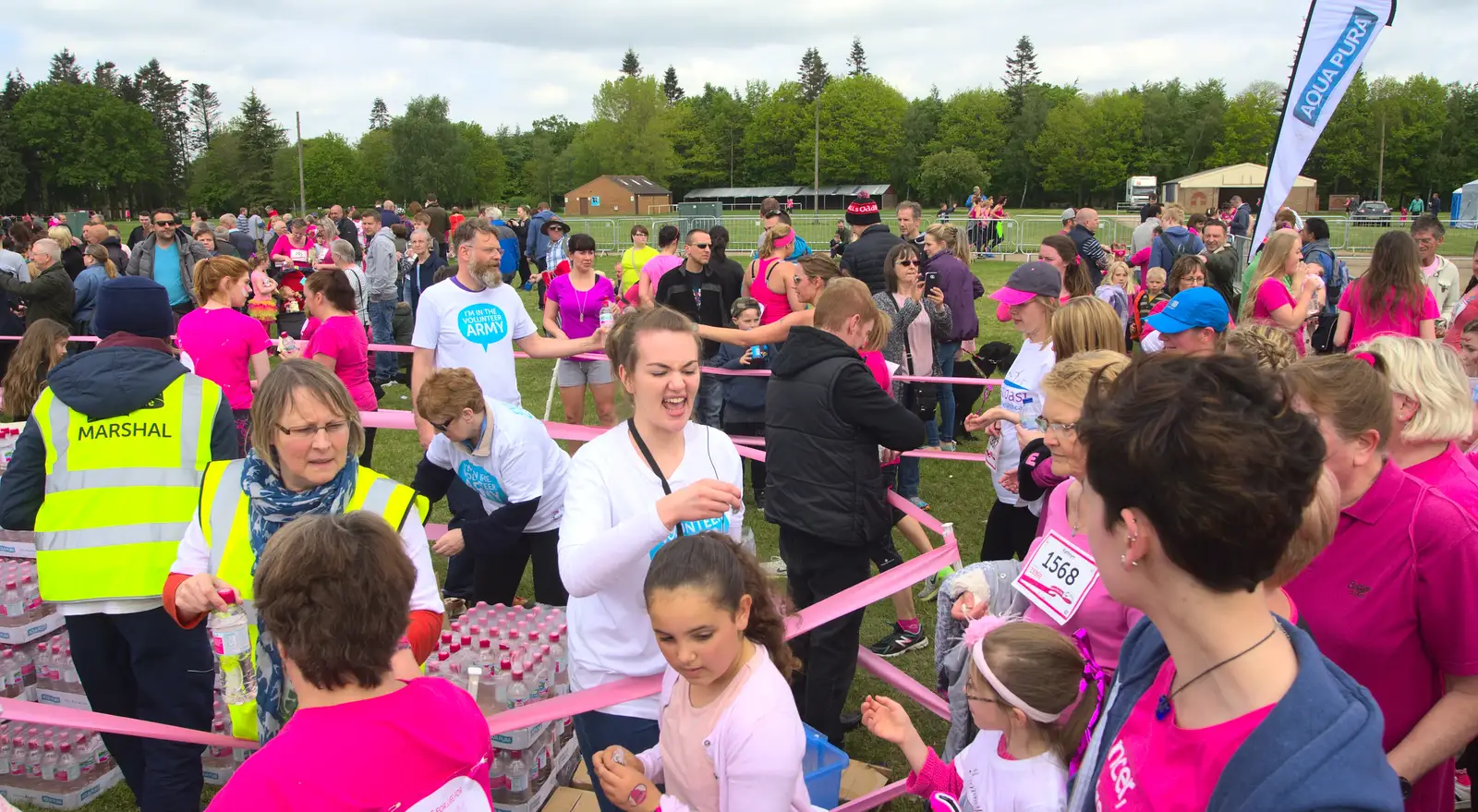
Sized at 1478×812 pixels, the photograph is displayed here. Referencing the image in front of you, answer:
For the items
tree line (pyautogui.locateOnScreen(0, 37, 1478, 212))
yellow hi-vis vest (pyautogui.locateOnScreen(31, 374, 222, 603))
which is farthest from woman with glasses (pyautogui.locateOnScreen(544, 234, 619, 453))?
tree line (pyautogui.locateOnScreen(0, 37, 1478, 212))

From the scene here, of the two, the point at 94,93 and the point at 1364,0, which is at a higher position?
the point at 94,93

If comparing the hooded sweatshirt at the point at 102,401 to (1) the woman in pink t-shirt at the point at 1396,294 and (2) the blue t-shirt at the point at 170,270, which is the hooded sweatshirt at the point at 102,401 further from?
(2) the blue t-shirt at the point at 170,270

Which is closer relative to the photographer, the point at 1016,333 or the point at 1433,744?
the point at 1433,744

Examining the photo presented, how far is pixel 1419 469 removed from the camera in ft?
8.41

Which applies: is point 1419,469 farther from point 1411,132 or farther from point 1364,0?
point 1411,132

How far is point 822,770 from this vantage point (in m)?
3.19

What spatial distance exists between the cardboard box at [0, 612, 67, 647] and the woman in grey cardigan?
201 inches

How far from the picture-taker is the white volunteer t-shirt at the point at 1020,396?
452cm

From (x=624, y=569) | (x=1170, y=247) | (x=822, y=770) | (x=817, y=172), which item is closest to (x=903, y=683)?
(x=822, y=770)

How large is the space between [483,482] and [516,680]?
1.02 meters

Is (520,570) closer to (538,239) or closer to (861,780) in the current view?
(861,780)

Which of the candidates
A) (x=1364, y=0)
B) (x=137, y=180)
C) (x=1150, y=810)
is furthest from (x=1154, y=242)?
(x=137, y=180)

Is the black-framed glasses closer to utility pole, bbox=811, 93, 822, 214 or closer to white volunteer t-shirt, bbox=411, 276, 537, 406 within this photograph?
white volunteer t-shirt, bbox=411, 276, 537, 406

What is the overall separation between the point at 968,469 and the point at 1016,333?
698cm
